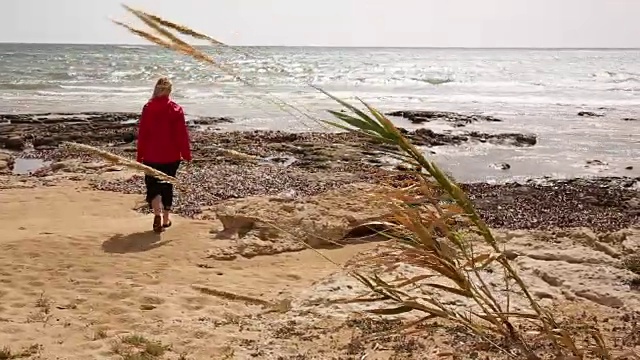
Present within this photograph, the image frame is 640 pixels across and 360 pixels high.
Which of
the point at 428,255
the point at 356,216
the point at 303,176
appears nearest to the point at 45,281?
the point at 356,216

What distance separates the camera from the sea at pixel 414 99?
2192 mm

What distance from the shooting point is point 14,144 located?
698 inches

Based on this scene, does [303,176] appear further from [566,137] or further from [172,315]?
[566,137]

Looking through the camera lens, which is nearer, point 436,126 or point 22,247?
point 22,247

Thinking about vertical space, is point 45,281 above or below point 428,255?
below

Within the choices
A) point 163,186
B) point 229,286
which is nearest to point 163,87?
point 163,186

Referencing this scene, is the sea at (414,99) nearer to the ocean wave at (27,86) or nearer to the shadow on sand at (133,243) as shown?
the ocean wave at (27,86)

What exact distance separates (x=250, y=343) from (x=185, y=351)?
1.43 feet

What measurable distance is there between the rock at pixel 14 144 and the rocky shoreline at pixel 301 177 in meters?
0.03

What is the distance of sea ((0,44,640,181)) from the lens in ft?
7.19

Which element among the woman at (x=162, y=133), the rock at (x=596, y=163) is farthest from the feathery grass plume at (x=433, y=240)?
the rock at (x=596, y=163)

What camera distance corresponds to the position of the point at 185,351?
4.14 metres

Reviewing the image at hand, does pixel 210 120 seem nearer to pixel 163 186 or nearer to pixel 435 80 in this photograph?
pixel 163 186

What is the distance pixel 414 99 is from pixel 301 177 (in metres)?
25.1
